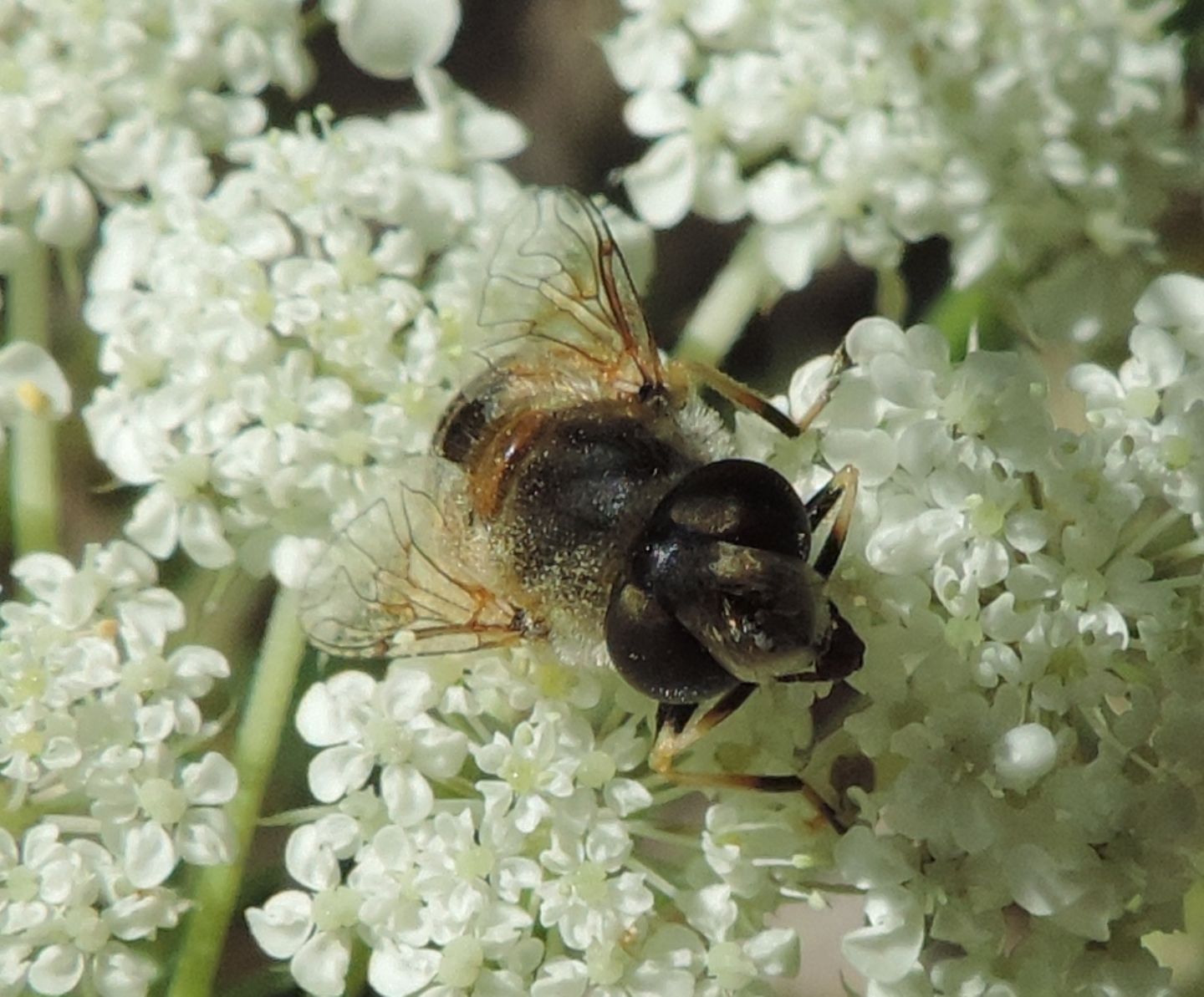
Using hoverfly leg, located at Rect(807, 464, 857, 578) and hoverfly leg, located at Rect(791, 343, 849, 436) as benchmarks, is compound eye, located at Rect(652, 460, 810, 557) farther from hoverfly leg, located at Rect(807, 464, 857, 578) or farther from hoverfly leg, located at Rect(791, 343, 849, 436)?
hoverfly leg, located at Rect(791, 343, 849, 436)

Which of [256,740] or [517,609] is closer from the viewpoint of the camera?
[517,609]

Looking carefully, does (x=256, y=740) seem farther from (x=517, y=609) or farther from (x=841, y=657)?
(x=841, y=657)

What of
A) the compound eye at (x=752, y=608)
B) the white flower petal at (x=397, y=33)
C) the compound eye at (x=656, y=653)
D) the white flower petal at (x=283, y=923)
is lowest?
the white flower petal at (x=283, y=923)

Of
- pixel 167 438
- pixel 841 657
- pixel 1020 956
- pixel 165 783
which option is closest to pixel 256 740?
pixel 165 783

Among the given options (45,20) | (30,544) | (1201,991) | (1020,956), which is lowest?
(1201,991)

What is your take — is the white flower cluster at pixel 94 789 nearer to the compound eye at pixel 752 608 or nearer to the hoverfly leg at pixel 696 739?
the hoverfly leg at pixel 696 739

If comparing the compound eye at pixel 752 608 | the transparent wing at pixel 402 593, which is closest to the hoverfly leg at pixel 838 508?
the compound eye at pixel 752 608
